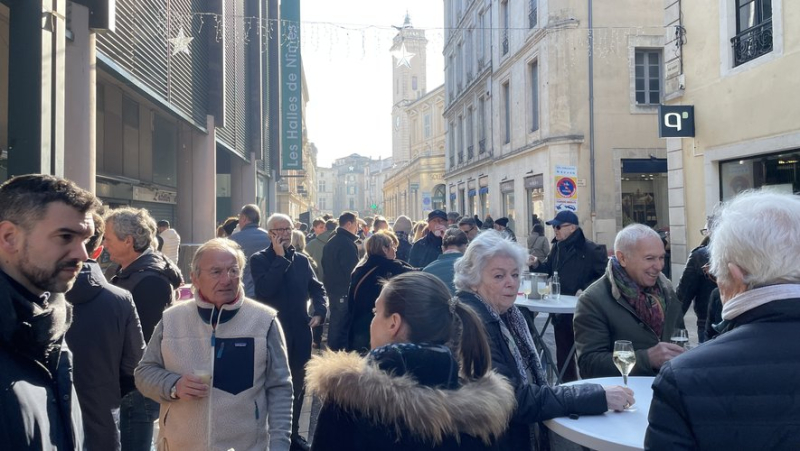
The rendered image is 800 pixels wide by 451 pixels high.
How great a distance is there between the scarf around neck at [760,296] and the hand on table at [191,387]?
2130 mm

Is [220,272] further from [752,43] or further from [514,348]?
[752,43]

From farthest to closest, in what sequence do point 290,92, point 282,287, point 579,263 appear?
point 290,92 → point 579,263 → point 282,287

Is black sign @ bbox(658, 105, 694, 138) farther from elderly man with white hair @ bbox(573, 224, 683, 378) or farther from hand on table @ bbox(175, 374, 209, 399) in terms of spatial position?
hand on table @ bbox(175, 374, 209, 399)

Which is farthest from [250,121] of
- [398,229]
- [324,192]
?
[324,192]

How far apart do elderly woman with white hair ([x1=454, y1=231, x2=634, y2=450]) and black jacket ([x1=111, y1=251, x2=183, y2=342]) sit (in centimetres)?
185

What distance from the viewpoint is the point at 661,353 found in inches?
126

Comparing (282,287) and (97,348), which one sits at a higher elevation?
(282,287)

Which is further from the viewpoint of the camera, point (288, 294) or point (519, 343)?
point (288, 294)

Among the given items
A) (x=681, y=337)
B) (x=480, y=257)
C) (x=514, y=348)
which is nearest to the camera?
(x=514, y=348)

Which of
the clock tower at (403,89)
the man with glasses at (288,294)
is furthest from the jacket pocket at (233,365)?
the clock tower at (403,89)

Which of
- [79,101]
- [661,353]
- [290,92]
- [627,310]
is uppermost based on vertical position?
[290,92]

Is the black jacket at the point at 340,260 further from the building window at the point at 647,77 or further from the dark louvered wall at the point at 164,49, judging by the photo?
the building window at the point at 647,77

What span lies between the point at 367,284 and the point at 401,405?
3517 millimetres

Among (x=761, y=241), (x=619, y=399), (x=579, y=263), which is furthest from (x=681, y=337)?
(x=579, y=263)
